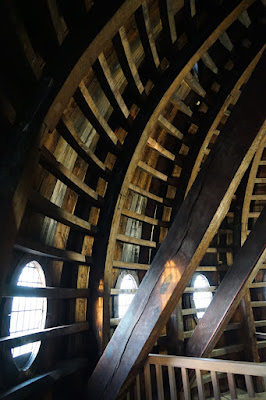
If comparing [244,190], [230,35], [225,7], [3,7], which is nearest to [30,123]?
[3,7]

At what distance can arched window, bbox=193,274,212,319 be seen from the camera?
18.7 feet

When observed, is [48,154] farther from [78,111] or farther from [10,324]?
[10,324]

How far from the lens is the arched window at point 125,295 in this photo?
162 inches

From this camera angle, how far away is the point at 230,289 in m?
3.60

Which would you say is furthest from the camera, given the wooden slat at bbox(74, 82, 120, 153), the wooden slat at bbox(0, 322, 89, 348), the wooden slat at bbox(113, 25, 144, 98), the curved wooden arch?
the curved wooden arch

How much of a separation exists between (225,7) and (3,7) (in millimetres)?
3017

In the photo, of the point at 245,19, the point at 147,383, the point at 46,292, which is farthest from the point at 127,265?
the point at 245,19

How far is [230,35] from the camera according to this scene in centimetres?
445

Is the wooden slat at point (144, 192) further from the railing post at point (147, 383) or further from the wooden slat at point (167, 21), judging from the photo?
the railing post at point (147, 383)

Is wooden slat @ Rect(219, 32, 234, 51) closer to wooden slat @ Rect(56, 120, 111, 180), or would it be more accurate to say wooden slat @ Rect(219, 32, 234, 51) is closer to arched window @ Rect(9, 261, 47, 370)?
wooden slat @ Rect(56, 120, 111, 180)

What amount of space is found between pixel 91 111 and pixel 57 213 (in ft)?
3.85

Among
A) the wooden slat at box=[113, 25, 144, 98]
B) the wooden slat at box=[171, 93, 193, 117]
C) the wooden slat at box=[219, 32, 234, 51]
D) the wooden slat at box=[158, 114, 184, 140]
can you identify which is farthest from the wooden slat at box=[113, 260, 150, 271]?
the wooden slat at box=[219, 32, 234, 51]

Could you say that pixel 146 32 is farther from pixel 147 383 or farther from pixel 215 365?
pixel 147 383

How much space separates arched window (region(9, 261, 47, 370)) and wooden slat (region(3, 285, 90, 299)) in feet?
0.68
